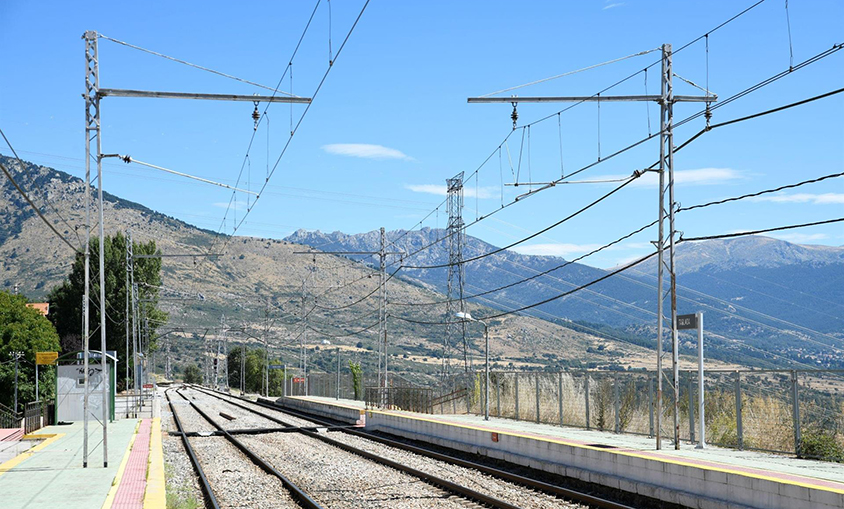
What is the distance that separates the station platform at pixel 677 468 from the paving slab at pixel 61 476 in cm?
922

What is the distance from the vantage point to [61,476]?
17.6 m

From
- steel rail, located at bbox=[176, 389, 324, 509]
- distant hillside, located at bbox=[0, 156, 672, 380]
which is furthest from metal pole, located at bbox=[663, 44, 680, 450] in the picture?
distant hillside, located at bbox=[0, 156, 672, 380]

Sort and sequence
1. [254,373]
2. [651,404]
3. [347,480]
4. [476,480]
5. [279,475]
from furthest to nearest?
[254,373] < [651,404] < [279,475] < [347,480] < [476,480]

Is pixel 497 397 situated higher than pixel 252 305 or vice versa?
pixel 252 305

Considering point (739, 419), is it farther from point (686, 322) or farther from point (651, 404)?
point (651, 404)

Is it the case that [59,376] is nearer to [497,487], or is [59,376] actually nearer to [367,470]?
[367,470]

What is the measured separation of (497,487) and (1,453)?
14685 mm

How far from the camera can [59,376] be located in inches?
1240

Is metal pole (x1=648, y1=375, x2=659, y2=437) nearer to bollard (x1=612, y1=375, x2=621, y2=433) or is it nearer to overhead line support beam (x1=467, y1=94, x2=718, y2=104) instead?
bollard (x1=612, y1=375, x2=621, y2=433)

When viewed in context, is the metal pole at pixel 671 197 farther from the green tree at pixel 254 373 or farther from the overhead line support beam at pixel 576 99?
the green tree at pixel 254 373

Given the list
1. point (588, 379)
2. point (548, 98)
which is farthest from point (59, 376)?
point (548, 98)

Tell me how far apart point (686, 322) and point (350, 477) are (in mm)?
8556

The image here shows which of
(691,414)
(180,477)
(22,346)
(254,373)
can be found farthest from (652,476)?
(254,373)

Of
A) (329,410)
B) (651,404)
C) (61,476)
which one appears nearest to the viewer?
(61,476)
